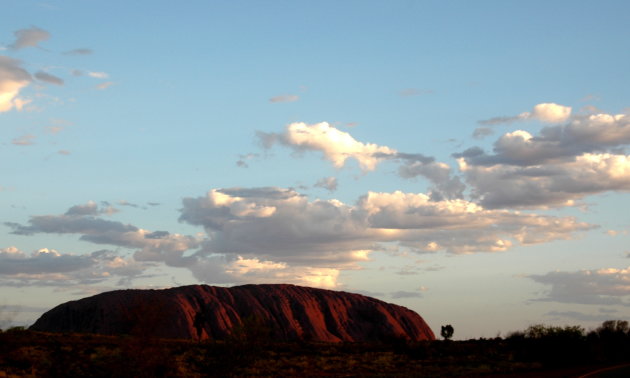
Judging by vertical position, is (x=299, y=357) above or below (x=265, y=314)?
below

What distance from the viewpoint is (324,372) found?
4241 centimetres

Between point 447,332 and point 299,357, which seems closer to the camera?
point 299,357

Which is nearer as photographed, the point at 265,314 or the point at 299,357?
the point at 299,357

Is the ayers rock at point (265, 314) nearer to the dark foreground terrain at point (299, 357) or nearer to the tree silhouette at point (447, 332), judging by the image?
the tree silhouette at point (447, 332)

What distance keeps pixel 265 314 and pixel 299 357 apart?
162 feet

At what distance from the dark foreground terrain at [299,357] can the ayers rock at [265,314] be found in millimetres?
24705

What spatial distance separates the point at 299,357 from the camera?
166 feet

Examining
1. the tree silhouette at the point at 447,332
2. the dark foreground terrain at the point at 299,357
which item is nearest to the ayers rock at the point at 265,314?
the tree silhouette at the point at 447,332

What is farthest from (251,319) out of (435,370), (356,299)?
(356,299)

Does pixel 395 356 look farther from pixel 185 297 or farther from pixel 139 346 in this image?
pixel 185 297

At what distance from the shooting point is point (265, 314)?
99125 mm

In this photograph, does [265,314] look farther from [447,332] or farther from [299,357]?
[299,357]

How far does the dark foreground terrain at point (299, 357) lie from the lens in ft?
105

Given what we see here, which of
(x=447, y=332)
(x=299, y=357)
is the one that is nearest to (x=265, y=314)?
(x=447, y=332)
